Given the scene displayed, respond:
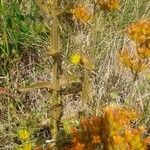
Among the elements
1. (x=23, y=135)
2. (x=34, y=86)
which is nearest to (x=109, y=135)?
(x=34, y=86)

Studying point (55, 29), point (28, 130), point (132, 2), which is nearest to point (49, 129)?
point (28, 130)

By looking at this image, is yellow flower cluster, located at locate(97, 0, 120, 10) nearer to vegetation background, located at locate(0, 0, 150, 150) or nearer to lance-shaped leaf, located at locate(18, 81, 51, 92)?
vegetation background, located at locate(0, 0, 150, 150)

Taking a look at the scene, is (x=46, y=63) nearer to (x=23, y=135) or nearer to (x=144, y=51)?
(x=23, y=135)

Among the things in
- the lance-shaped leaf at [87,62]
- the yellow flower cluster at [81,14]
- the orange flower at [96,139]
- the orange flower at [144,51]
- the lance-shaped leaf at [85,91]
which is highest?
the yellow flower cluster at [81,14]

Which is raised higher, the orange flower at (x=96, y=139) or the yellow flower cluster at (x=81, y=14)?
the yellow flower cluster at (x=81, y=14)

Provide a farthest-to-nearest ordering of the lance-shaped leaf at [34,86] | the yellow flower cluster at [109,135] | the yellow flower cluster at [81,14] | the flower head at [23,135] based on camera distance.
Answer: the yellow flower cluster at [81,14]
the flower head at [23,135]
the lance-shaped leaf at [34,86]
the yellow flower cluster at [109,135]

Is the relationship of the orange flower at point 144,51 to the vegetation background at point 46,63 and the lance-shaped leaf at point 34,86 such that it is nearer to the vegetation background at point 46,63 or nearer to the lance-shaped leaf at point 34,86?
the vegetation background at point 46,63

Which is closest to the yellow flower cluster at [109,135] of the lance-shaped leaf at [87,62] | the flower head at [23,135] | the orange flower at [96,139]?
the orange flower at [96,139]

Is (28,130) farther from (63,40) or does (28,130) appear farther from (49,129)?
(63,40)

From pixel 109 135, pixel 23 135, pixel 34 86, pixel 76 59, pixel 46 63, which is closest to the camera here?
pixel 109 135
